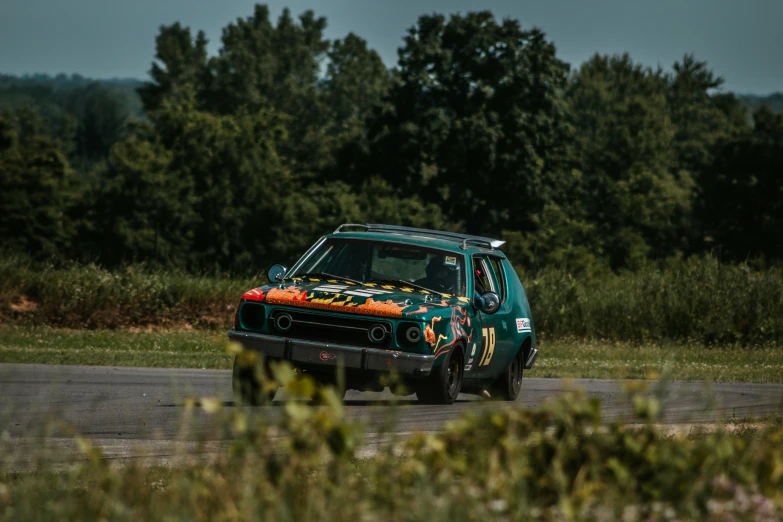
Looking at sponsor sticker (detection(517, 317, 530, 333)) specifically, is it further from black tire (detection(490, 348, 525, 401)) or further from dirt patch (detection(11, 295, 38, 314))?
dirt patch (detection(11, 295, 38, 314))

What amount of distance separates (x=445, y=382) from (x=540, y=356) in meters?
11.0

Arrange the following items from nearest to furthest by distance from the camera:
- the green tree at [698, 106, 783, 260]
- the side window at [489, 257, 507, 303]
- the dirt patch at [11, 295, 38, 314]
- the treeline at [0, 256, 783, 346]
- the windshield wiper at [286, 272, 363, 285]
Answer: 1. the windshield wiper at [286, 272, 363, 285]
2. the side window at [489, 257, 507, 303]
3. the dirt patch at [11, 295, 38, 314]
4. the treeline at [0, 256, 783, 346]
5. the green tree at [698, 106, 783, 260]

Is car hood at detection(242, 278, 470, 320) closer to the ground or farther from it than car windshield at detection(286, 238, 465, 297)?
closer to the ground

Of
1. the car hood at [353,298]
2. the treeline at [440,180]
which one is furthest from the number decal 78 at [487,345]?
the treeline at [440,180]

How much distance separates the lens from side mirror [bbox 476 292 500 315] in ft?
43.8

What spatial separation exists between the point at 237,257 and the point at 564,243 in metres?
16.8

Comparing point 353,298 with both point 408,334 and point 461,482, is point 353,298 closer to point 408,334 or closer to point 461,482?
point 408,334

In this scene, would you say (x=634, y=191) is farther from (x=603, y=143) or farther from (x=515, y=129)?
(x=515, y=129)

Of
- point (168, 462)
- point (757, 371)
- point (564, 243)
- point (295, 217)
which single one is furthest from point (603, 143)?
point (168, 462)

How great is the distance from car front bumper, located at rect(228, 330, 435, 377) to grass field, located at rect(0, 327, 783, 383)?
5.14 meters

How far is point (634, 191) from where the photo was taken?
7675 centimetres

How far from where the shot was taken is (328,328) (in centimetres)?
1228

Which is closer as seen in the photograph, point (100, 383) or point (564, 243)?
point (100, 383)

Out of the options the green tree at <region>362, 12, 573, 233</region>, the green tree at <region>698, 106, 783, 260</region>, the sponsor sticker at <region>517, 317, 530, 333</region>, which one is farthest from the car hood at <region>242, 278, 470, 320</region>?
the green tree at <region>698, 106, 783, 260</region>
